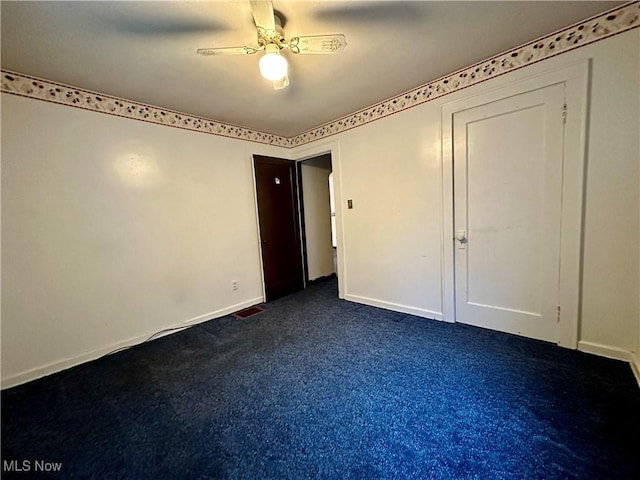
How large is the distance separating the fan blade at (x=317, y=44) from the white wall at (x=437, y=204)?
4.76 ft

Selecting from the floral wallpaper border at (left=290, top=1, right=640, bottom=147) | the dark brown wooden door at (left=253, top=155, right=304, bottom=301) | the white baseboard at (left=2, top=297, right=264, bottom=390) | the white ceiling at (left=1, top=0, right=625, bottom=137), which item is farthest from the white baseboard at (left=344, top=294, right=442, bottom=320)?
the white ceiling at (left=1, top=0, right=625, bottom=137)

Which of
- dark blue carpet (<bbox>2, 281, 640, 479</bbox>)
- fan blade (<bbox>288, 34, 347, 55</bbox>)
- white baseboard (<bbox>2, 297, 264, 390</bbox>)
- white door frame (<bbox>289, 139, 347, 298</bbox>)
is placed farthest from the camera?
white door frame (<bbox>289, 139, 347, 298</bbox>)

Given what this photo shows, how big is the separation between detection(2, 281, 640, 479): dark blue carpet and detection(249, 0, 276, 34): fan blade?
2275 mm

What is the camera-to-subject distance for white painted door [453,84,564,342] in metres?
2.04

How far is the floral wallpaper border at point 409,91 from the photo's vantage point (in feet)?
5.76

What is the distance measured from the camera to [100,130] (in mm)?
2346

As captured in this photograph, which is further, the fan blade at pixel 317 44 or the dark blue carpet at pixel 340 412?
the fan blade at pixel 317 44

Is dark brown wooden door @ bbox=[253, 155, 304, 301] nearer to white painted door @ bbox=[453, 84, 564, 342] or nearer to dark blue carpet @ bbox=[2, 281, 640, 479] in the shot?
dark blue carpet @ bbox=[2, 281, 640, 479]

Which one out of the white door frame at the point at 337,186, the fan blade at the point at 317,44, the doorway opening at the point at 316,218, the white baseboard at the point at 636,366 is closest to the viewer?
the fan blade at the point at 317,44

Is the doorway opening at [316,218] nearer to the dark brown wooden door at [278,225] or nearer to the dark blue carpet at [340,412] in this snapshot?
the dark brown wooden door at [278,225]

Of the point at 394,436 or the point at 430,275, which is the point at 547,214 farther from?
the point at 394,436

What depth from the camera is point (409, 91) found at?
105 inches

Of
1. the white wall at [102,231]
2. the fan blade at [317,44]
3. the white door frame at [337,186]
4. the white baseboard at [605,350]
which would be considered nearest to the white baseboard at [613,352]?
the white baseboard at [605,350]

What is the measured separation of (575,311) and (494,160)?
1.36m
